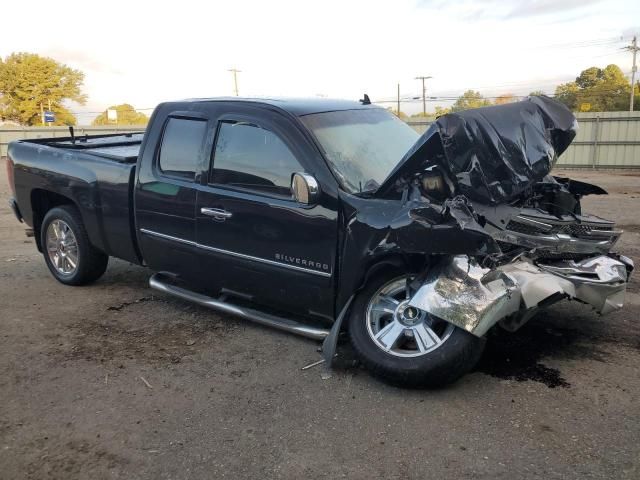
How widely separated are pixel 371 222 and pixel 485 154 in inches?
32.1

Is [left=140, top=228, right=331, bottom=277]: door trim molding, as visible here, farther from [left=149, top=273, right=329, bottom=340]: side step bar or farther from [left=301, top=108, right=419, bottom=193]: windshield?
[left=301, top=108, right=419, bottom=193]: windshield

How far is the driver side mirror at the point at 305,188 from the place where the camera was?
3.66 m

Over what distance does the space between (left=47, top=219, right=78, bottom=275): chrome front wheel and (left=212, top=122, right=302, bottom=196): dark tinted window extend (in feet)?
7.04

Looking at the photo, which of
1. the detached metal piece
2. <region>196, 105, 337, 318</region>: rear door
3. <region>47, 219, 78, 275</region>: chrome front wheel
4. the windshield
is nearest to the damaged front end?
the detached metal piece

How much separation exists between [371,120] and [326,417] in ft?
8.06

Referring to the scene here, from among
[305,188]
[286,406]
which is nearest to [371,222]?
[305,188]

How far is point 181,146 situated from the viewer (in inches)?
181

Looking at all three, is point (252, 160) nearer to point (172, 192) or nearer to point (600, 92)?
point (172, 192)

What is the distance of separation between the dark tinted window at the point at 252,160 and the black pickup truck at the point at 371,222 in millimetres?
10

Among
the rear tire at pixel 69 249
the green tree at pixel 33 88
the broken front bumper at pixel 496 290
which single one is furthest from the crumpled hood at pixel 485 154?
the green tree at pixel 33 88

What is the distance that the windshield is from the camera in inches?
154

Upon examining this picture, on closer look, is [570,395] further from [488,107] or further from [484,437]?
[488,107]

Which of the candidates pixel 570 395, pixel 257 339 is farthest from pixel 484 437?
pixel 257 339

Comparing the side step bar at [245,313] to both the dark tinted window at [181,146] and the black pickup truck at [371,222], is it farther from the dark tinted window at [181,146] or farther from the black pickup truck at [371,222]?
the dark tinted window at [181,146]
